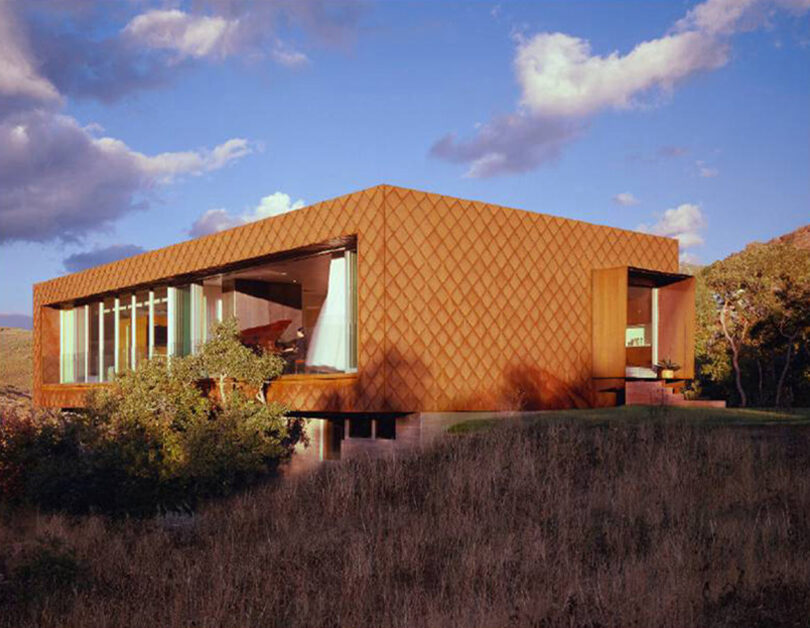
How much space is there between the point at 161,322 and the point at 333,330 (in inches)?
259

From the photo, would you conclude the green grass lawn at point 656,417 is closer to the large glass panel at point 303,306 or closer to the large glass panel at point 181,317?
the large glass panel at point 303,306

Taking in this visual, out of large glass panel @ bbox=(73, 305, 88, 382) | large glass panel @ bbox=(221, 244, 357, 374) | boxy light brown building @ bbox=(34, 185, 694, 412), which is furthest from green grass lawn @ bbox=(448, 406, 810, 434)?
large glass panel @ bbox=(73, 305, 88, 382)

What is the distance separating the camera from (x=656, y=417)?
12.9 meters

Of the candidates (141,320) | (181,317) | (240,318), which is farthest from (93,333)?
(240,318)

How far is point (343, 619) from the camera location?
5895 mm

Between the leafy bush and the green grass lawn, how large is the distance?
2987mm

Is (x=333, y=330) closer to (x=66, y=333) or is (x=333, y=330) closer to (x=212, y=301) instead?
(x=212, y=301)

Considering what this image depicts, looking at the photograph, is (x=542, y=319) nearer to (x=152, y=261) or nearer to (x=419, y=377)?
(x=419, y=377)

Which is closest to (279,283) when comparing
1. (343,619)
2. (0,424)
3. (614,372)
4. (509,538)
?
(0,424)

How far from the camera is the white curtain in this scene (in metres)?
12.8

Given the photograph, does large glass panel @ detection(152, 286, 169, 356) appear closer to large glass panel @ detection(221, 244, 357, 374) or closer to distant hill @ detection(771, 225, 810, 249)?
large glass panel @ detection(221, 244, 357, 374)

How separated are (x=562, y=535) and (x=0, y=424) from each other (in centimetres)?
1105

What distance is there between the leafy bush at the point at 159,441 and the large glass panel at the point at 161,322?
11.6ft

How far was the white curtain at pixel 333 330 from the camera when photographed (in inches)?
502
